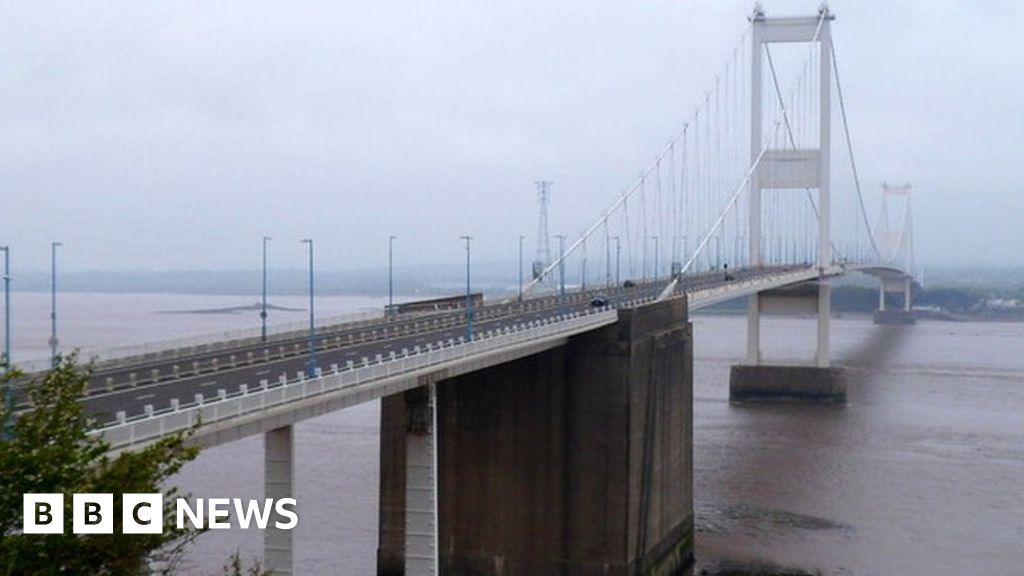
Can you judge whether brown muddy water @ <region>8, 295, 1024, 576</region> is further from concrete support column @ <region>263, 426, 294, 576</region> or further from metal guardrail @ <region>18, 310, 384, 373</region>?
concrete support column @ <region>263, 426, 294, 576</region>

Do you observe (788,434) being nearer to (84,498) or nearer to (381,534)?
(381,534)

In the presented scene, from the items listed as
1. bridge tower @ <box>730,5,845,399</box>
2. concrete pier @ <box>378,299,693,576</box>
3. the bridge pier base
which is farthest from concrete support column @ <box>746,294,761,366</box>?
the bridge pier base

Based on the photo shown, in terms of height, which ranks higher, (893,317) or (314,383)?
(314,383)

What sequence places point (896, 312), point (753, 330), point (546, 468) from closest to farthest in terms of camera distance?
point (546, 468)
point (753, 330)
point (896, 312)

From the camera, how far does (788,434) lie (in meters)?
40.5

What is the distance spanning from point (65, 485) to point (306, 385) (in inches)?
228

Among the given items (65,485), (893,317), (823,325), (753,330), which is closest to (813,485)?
(753,330)

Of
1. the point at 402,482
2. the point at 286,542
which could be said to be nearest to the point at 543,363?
the point at 402,482

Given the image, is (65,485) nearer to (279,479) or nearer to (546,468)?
(279,479)

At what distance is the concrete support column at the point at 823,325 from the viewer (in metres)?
50.7

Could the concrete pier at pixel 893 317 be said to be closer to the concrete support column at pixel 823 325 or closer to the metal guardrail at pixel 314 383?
the concrete support column at pixel 823 325

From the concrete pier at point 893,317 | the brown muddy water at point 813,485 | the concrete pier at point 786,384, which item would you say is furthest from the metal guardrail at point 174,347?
the concrete pier at point 893,317

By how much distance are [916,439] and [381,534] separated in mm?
20873

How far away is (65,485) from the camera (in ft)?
28.8
